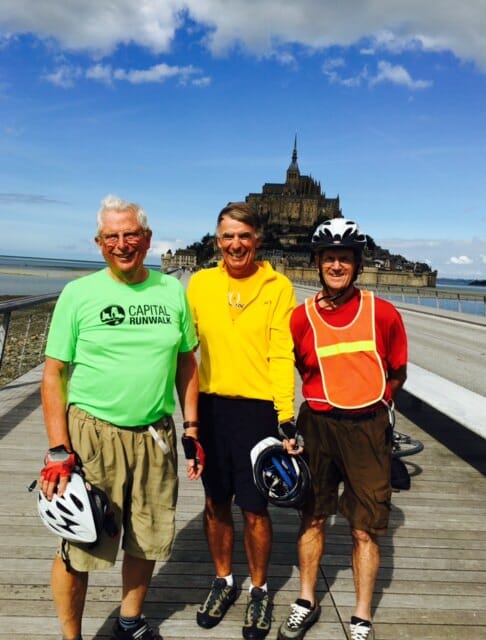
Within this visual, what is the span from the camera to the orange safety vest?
8.82ft

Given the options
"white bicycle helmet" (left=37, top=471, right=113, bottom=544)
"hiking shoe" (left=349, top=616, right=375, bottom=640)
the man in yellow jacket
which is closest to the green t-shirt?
"white bicycle helmet" (left=37, top=471, right=113, bottom=544)

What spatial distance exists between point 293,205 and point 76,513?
16413 cm

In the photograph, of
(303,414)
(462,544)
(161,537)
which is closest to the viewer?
(161,537)

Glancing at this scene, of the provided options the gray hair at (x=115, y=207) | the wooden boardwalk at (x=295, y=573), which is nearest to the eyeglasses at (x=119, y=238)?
the gray hair at (x=115, y=207)

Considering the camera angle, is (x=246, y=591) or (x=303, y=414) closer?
(x=303, y=414)

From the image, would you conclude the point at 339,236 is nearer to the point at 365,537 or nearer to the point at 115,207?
the point at 115,207

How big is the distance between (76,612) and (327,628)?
4.16ft

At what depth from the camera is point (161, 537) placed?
8.24 feet

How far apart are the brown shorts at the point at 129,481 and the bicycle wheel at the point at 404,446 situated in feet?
10.1

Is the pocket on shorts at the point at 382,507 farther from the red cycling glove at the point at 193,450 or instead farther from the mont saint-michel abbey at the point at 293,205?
the mont saint-michel abbey at the point at 293,205

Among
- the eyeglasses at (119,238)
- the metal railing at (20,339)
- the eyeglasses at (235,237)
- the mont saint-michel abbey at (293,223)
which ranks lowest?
the metal railing at (20,339)

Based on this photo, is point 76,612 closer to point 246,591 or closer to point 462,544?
point 246,591

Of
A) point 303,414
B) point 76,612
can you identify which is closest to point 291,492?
point 303,414

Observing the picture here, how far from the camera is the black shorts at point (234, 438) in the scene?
2811 millimetres
